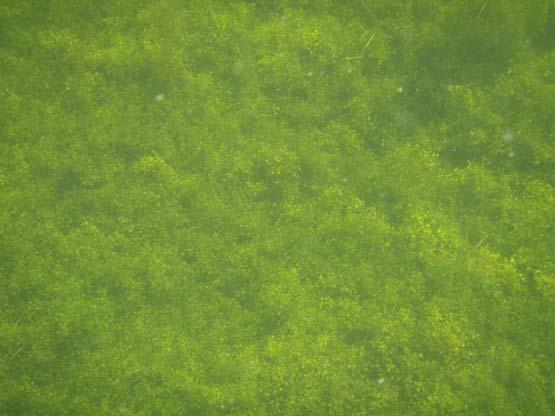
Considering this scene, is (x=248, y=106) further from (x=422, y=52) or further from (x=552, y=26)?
(x=552, y=26)

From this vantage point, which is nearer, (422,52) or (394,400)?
(394,400)

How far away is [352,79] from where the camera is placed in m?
5.56

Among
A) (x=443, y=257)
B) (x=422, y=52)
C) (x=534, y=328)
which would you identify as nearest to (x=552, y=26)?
(x=422, y=52)

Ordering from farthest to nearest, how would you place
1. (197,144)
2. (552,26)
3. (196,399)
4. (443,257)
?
1. (552,26)
2. (197,144)
3. (443,257)
4. (196,399)

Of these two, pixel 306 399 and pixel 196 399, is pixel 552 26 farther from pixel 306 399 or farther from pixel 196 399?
pixel 196 399

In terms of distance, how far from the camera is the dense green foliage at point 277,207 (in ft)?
14.8

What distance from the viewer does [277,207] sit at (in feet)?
17.0

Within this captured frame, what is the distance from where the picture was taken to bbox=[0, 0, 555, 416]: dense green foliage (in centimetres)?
452

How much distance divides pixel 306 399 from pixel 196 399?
99cm

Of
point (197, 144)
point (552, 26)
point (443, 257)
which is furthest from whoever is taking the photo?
point (552, 26)

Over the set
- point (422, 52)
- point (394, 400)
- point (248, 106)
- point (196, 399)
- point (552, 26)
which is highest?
point (552, 26)

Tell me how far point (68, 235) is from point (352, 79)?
3.44 meters

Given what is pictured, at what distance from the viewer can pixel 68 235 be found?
16.0ft

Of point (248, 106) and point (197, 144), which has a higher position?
point (248, 106)
